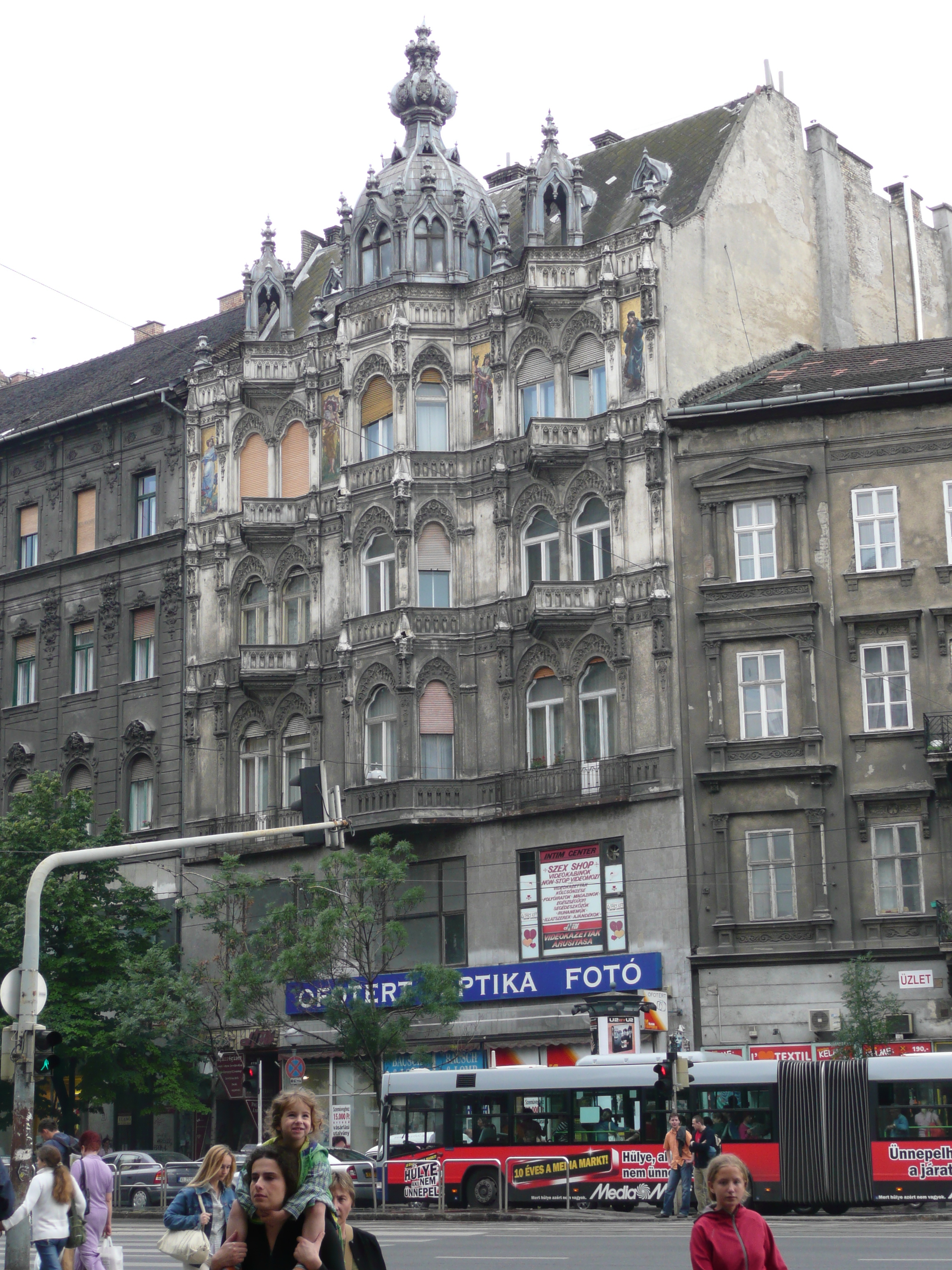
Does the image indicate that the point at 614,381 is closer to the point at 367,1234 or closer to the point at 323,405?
the point at 323,405

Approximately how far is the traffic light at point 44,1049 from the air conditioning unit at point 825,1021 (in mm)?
19434

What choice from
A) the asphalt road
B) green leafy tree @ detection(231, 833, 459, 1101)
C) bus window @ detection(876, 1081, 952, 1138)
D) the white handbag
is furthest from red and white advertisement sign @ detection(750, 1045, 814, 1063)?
the white handbag

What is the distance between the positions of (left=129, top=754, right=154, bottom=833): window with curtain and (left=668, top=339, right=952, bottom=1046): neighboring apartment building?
15977mm

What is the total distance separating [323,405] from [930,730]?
17474 millimetres

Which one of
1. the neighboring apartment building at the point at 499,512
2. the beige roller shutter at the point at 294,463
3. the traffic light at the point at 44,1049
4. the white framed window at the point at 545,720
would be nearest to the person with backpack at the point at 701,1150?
the neighboring apartment building at the point at 499,512

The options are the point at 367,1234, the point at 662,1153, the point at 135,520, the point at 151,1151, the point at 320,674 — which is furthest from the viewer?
the point at 135,520

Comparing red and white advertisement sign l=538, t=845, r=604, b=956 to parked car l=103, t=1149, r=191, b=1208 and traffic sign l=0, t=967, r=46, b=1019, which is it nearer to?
parked car l=103, t=1149, r=191, b=1208

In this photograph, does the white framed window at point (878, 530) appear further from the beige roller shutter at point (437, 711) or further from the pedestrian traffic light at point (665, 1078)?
the pedestrian traffic light at point (665, 1078)

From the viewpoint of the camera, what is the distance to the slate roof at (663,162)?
4350 centimetres

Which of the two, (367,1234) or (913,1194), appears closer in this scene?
(367,1234)

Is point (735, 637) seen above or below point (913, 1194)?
above

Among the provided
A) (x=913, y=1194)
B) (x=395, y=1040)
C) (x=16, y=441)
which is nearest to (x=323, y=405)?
(x=16, y=441)

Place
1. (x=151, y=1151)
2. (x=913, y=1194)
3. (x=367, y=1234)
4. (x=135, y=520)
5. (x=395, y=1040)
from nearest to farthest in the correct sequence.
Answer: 1. (x=367, y=1234)
2. (x=913, y=1194)
3. (x=395, y=1040)
4. (x=151, y=1151)
5. (x=135, y=520)

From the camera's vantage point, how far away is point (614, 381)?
1591 inches
